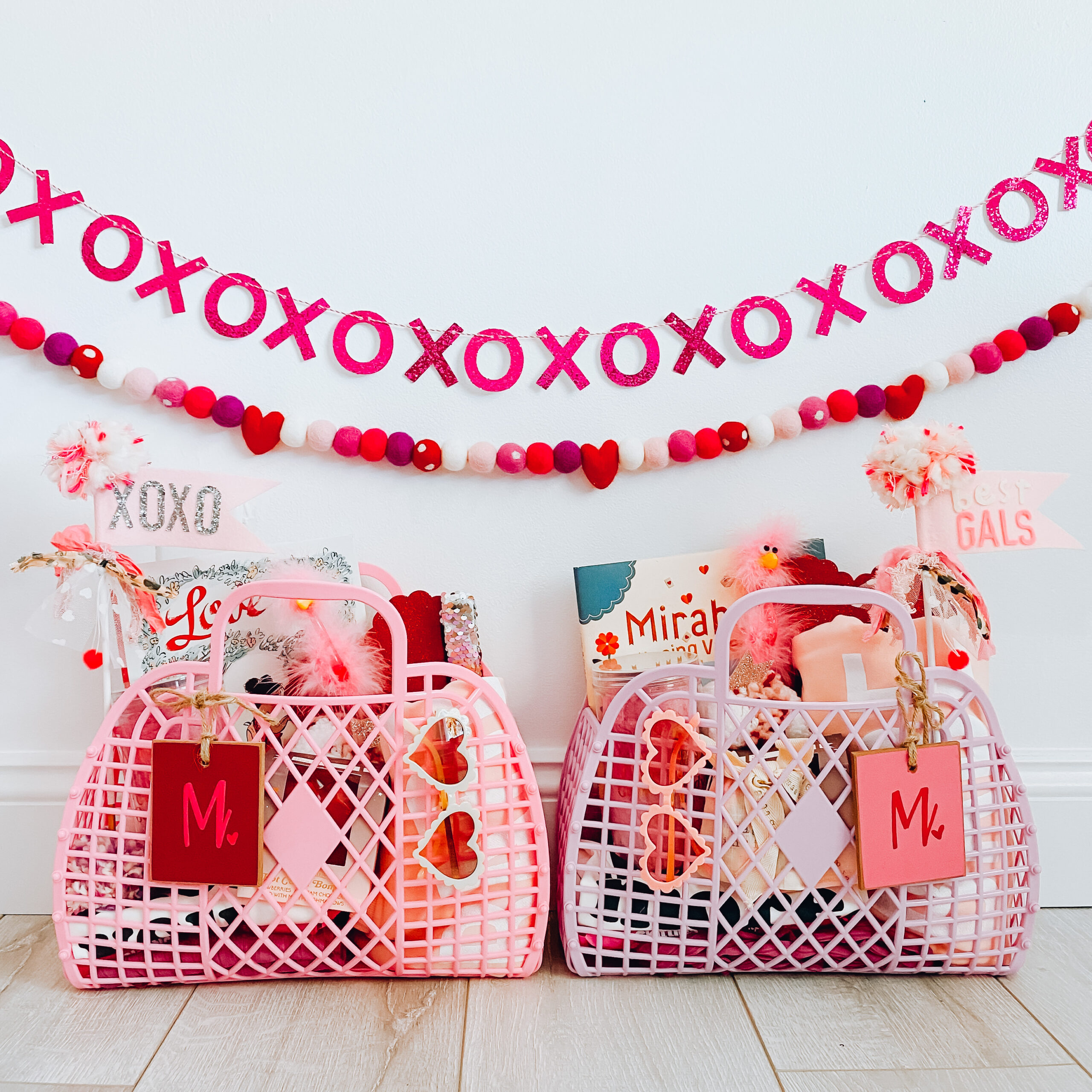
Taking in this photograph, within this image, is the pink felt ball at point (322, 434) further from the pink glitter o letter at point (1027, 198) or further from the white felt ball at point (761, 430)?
the pink glitter o letter at point (1027, 198)

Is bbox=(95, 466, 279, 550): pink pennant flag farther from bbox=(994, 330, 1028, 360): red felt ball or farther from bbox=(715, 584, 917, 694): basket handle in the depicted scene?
bbox=(994, 330, 1028, 360): red felt ball

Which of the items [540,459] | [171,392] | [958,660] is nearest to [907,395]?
[958,660]

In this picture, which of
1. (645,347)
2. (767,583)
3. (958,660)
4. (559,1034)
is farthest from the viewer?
(645,347)

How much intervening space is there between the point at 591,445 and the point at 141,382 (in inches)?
22.1

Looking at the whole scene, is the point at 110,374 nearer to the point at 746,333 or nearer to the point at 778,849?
the point at 746,333

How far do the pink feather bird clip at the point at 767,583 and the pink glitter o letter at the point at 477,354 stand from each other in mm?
356

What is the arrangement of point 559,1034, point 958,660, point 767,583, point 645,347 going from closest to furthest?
1. point 559,1034
2. point 958,660
3. point 767,583
4. point 645,347

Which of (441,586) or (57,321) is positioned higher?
(57,321)

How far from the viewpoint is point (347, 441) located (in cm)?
108

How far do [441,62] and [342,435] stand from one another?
49cm

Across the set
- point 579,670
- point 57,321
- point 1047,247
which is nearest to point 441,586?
point 579,670

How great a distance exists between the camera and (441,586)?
1.12 metres

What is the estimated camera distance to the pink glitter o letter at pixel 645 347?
3.65ft

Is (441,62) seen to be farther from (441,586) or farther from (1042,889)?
(1042,889)
